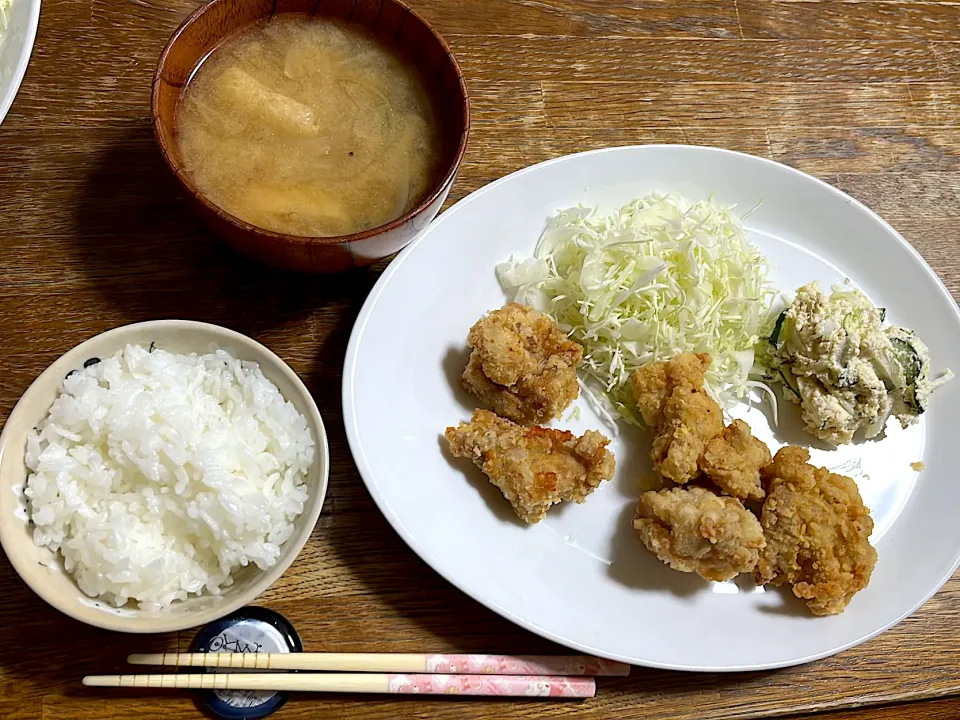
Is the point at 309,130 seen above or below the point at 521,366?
above

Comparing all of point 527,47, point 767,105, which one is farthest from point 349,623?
point 767,105

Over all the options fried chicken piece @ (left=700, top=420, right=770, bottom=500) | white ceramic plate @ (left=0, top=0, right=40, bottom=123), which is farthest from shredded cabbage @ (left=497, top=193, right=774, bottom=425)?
white ceramic plate @ (left=0, top=0, right=40, bottom=123)

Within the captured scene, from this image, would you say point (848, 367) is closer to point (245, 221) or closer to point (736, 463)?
point (736, 463)

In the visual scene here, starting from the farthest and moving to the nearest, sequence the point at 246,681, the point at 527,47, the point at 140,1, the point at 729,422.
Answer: the point at 527,47, the point at 140,1, the point at 729,422, the point at 246,681

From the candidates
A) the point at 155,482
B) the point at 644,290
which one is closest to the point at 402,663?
the point at 155,482

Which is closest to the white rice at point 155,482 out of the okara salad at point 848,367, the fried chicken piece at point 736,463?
the fried chicken piece at point 736,463

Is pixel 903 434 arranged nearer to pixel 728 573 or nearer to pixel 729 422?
pixel 729 422

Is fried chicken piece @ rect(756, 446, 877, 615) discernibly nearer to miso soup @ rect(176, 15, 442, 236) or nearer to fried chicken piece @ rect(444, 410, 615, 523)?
fried chicken piece @ rect(444, 410, 615, 523)
